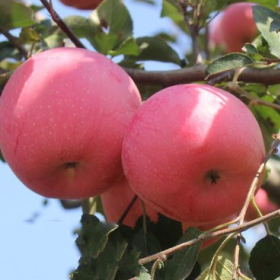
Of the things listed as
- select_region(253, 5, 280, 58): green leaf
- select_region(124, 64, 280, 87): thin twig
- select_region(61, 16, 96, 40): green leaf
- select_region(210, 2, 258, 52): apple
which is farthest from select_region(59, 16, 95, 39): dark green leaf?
select_region(210, 2, 258, 52): apple

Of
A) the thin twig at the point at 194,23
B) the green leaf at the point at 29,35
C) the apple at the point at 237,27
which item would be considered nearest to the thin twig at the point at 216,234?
the thin twig at the point at 194,23

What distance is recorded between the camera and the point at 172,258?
1188 mm

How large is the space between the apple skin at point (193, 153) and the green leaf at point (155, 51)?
56 centimetres

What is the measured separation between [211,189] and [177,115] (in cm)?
15

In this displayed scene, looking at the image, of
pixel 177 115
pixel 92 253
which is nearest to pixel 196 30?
pixel 177 115

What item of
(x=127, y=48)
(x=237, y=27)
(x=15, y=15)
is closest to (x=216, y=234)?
(x=127, y=48)

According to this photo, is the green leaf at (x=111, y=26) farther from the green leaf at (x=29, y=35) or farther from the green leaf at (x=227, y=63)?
the green leaf at (x=227, y=63)

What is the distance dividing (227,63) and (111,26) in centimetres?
57

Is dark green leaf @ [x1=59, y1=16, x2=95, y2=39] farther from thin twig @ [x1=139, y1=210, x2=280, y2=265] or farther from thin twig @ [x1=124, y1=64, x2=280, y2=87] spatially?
thin twig @ [x1=139, y1=210, x2=280, y2=265]

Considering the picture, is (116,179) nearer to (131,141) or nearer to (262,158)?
(131,141)

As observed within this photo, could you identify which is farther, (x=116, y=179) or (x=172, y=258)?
(x=116, y=179)

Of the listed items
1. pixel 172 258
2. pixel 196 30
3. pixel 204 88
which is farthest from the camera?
pixel 196 30

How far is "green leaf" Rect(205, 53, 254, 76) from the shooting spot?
1.29 meters

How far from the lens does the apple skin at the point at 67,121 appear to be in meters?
1.29
